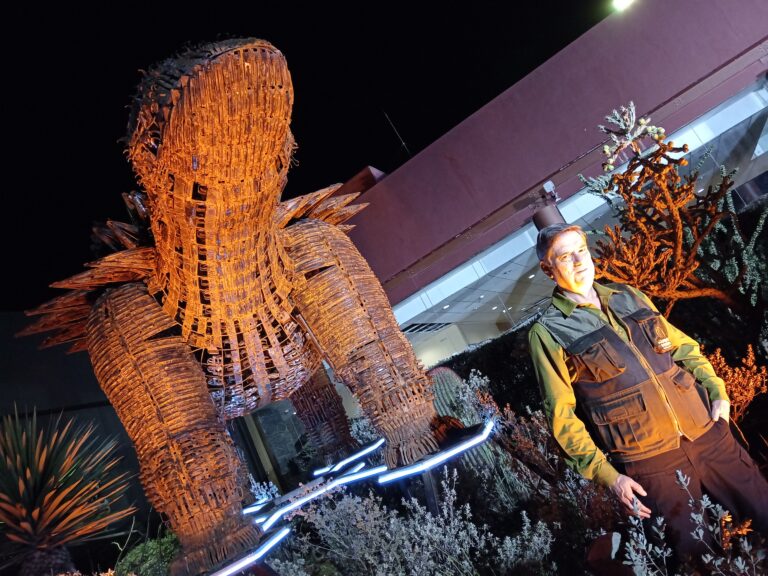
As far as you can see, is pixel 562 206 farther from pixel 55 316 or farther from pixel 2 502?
pixel 2 502

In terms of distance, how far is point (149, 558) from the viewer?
339cm

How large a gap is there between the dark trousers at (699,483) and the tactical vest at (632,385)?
34 millimetres

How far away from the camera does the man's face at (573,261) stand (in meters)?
1.50

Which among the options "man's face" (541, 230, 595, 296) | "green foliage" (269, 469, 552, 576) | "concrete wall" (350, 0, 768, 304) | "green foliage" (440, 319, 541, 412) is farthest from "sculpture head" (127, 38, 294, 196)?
"concrete wall" (350, 0, 768, 304)

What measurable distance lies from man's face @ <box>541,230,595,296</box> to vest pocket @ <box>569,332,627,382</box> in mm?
147

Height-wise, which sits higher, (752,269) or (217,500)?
(217,500)

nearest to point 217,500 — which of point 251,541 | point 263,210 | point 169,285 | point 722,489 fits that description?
point 251,541

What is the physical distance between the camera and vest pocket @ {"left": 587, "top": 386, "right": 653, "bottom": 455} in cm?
137

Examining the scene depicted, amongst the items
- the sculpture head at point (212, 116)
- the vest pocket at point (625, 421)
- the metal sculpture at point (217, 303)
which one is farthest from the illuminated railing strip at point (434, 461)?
the sculpture head at point (212, 116)

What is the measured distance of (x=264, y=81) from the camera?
1364mm

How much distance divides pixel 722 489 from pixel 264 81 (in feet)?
5.18

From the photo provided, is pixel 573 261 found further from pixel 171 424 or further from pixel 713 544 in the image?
pixel 171 424

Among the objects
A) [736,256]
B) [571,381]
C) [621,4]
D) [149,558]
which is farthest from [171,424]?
[621,4]

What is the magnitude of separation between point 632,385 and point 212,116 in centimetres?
128
